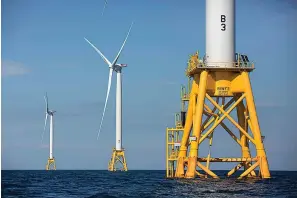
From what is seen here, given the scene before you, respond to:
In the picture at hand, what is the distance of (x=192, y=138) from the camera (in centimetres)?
5678

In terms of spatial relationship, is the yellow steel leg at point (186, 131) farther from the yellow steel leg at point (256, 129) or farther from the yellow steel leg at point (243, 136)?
the yellow steel leg at point (256, 129)

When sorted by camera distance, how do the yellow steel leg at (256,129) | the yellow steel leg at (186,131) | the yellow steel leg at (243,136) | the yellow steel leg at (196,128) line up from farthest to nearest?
the yellow steel leg at (243,136)
the yellow steel leg at (186,131)
the yellow steel leg at (256,129)
the yellow steel leg at (196,128)

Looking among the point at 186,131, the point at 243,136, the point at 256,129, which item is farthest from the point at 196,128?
the point at 243,136

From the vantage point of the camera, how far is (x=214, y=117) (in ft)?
206

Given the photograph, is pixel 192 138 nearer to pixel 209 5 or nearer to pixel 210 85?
pixel 210 85

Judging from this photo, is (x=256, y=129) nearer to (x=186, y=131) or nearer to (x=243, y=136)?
(x=243, y=136)

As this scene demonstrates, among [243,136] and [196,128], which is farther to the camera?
[243,136]

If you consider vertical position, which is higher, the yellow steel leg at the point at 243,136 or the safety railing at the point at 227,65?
the safety railing at the point at 227,65

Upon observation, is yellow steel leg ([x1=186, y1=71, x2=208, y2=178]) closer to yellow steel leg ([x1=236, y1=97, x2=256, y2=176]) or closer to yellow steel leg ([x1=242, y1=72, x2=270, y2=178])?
yellow steel leg ([x1=242, y1=72, x2=270, y2=178])

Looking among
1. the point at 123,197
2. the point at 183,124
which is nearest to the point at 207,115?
the point at 183,124

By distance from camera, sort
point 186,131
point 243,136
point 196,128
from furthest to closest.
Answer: point 243,136, point 186,131, point 196,128

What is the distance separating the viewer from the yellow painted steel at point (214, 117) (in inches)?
2264

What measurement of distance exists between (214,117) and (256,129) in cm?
542

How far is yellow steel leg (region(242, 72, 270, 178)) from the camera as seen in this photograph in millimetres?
57844
